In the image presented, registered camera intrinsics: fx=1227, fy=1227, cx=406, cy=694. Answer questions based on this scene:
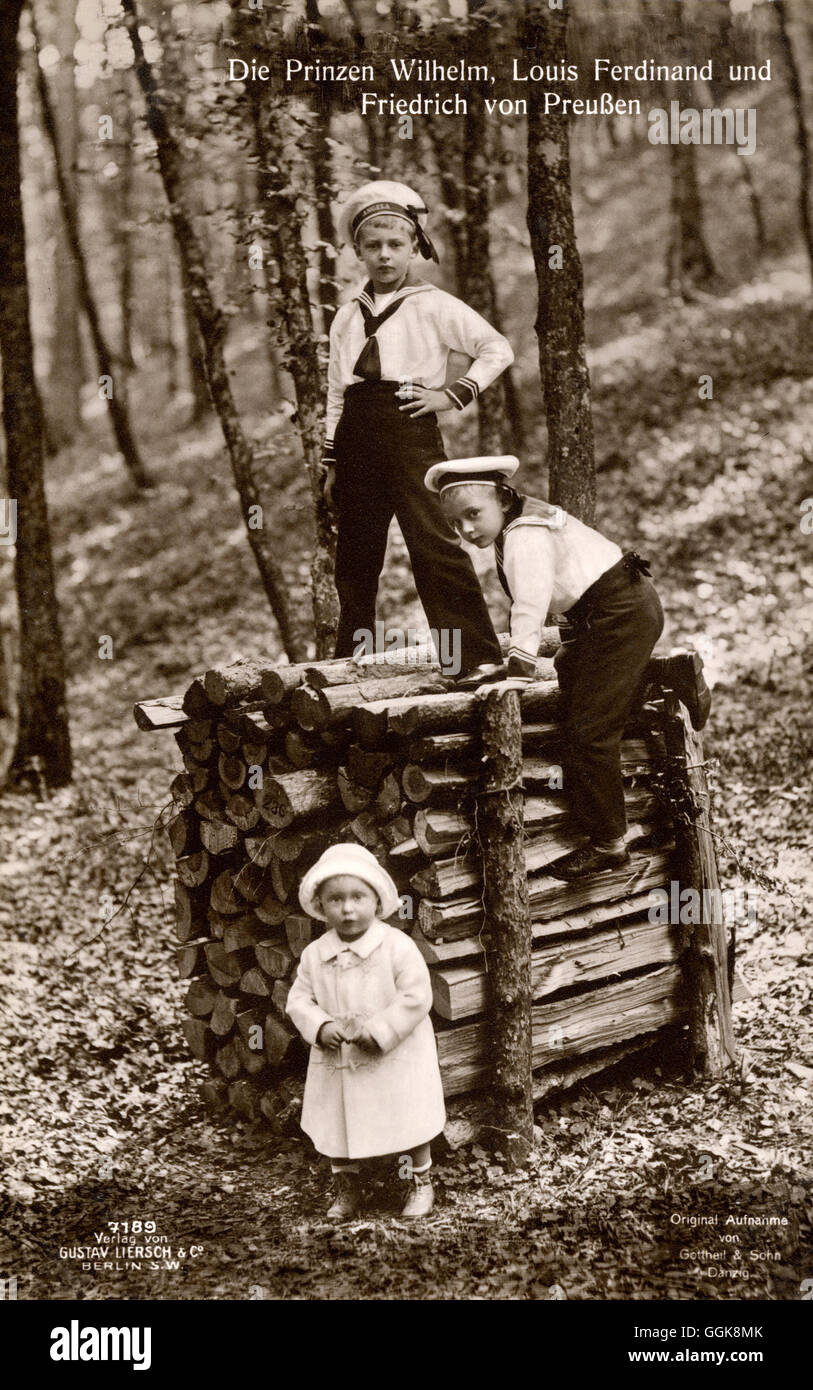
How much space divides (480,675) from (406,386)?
143cm

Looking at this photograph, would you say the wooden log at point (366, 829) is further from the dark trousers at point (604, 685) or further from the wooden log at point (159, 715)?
the wooden log at point (159, 715)

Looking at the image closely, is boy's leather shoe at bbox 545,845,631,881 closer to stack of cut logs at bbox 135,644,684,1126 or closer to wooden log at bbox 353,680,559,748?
stack of cut logs at bbox 135,644,684,1126

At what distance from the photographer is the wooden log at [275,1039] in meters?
5.27

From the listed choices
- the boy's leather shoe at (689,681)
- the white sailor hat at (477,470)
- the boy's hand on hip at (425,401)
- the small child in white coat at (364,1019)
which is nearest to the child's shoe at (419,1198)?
the small child in white coat at (364,1019)

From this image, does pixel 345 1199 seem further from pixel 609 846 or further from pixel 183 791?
pixel 183 791

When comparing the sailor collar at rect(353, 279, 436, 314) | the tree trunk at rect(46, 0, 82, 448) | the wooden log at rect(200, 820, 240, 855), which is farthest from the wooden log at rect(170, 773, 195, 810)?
the tree trunk at rect(46, 0, 82, 448)

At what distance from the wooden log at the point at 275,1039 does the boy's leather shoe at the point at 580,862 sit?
1.32m

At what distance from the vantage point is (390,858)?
499 centimetres

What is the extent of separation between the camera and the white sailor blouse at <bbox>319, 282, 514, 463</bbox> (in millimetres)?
5695

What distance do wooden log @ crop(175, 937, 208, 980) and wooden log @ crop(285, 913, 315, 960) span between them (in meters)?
0.81

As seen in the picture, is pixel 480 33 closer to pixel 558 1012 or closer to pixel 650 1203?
pixel 558 1012

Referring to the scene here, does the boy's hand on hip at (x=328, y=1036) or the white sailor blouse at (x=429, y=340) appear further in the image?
the white sailor blouse at (x=429, y=340)

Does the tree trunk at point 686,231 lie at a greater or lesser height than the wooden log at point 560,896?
greater
